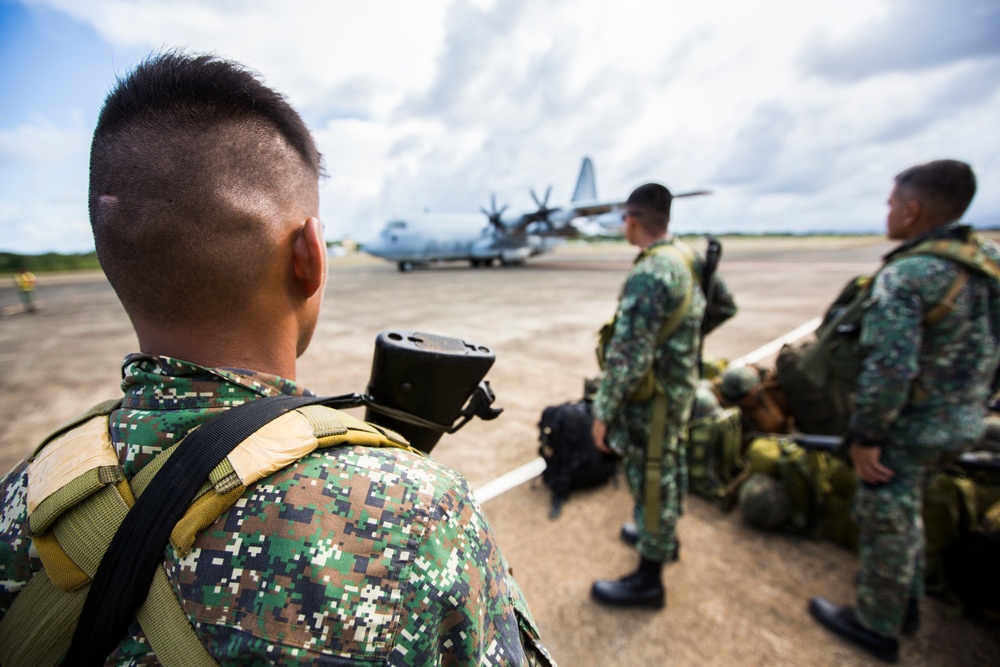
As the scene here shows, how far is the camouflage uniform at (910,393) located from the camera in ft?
6.63

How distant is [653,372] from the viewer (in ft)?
8.18

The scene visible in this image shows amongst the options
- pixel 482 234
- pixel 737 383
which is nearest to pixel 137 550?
pixel 737 383

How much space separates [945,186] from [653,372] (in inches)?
63.0

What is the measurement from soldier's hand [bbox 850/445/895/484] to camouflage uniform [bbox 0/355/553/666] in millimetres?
2156

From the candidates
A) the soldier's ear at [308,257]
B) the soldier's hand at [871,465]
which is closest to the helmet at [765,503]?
the soldier's hand at [871,465]

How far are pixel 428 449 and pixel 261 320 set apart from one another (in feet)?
2.11

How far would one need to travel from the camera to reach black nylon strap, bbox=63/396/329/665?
65 centimetres

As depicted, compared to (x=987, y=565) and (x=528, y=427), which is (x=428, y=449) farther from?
(x=528, y=427)

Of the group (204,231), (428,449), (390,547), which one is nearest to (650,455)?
(428,449)

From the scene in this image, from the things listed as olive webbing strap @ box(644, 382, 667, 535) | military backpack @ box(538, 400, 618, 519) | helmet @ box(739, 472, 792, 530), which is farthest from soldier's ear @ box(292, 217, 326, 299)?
helmet @ box(739, 472, 792, 530)

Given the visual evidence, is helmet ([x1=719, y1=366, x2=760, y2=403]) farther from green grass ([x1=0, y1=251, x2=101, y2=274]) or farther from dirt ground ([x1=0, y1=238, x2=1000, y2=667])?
green grass ([x1=0, y1=251, x2=101, y2=274])

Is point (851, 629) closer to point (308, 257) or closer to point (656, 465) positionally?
point (656, 465)

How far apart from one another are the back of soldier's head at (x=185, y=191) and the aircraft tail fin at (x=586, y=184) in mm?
33435

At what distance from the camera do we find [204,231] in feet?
2.99
